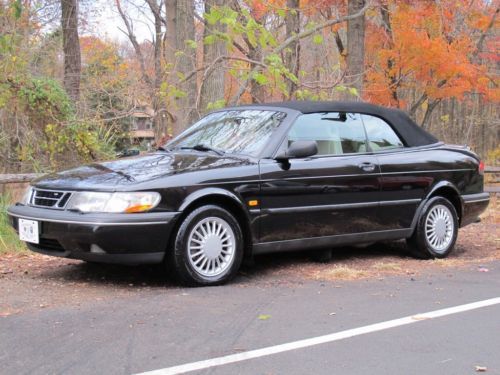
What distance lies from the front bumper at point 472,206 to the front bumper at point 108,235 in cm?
387

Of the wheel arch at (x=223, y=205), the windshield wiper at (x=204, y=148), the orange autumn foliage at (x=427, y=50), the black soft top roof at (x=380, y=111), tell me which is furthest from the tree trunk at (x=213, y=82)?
the orange autumn foliage at (x=427, y=50)

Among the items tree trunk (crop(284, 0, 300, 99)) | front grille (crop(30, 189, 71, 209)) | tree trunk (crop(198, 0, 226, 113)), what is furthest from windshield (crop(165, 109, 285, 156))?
tree trunk (crop(284, 0, 300, 99))

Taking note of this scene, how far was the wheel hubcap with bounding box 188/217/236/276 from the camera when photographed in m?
5.38

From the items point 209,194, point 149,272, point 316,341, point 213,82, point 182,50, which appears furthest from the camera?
point 182,50

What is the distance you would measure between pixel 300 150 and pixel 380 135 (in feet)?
4.99

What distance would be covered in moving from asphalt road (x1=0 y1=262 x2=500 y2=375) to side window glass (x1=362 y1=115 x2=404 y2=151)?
1.83 metres

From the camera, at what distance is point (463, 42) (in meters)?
18.8

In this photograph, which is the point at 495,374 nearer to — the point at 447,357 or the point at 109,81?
the point at 447,357

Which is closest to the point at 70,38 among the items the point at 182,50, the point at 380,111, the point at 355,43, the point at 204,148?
the point at 182,50

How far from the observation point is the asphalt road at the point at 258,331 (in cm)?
361

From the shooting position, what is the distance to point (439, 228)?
287 inches

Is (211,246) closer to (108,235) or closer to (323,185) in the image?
(108,235)

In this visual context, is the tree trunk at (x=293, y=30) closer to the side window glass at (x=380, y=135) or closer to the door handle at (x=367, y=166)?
the side window glass at (x=380, y=135)

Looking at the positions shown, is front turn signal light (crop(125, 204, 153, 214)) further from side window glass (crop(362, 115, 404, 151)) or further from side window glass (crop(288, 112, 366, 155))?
side window glass (crop(362, 115, 404, 151))
